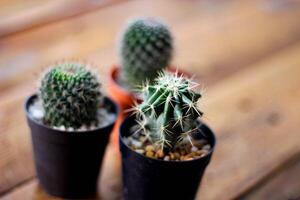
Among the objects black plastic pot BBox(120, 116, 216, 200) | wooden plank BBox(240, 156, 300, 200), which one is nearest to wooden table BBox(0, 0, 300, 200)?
wooden plank BBox(240, 156, 300, 200)

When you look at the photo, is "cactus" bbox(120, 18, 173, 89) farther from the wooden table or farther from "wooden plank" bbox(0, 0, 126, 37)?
"wooden plank" bbox(0, 0, 126, 37)

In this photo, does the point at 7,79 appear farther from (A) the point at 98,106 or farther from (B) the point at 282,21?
(B) the point at 282,21

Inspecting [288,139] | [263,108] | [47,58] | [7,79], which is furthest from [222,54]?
[7,79]

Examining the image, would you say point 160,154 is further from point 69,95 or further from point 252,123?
point 252,123

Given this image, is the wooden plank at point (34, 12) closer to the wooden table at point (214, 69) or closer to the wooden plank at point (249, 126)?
the wooden table at point (214, 69)

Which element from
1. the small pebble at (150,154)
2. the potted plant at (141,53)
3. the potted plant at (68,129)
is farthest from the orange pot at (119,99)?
the small pebble at (150,154)

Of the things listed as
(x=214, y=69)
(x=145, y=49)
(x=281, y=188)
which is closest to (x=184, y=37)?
(x=214, y=69)
